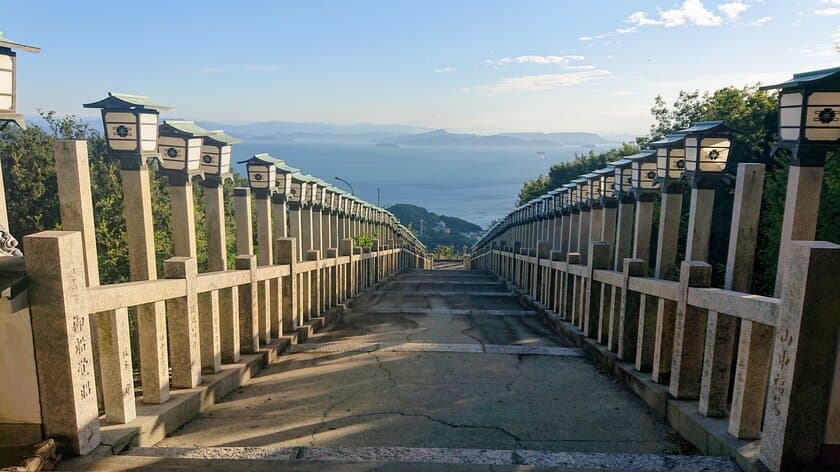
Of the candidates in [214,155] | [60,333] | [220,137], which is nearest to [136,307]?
[60,333]

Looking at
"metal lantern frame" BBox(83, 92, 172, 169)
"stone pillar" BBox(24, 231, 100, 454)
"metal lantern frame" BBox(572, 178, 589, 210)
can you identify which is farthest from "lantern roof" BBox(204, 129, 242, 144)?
"metal lantern frame" BBox(572, 178, 589, 210)

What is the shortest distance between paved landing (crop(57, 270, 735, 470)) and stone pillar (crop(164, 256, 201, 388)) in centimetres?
40

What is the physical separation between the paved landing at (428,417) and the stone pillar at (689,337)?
392mm

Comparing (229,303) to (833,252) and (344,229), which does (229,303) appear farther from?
(344,229)

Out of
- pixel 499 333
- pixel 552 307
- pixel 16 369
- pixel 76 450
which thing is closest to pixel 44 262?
pixel 16 369

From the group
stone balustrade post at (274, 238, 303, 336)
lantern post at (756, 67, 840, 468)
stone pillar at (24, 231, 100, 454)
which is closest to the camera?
stone pillar at (24, 231, 100, 454)

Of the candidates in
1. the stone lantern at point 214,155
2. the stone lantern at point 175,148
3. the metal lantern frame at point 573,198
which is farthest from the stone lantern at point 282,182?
the metal lantern frame at point 573,198

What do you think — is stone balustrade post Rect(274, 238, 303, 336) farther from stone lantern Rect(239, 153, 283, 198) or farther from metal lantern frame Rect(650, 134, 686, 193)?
metal lantern frame Rect(650, 134, 686, 193)

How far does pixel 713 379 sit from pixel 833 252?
148 cm

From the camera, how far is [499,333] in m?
8.49

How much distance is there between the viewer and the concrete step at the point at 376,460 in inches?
124

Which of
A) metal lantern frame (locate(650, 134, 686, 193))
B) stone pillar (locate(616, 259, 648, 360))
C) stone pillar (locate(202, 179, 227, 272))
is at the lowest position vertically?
stone pillar (locate(616, 259, 648, 360))

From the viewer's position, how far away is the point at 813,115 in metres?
3.63

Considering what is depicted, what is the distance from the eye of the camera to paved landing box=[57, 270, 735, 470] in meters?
3.44
